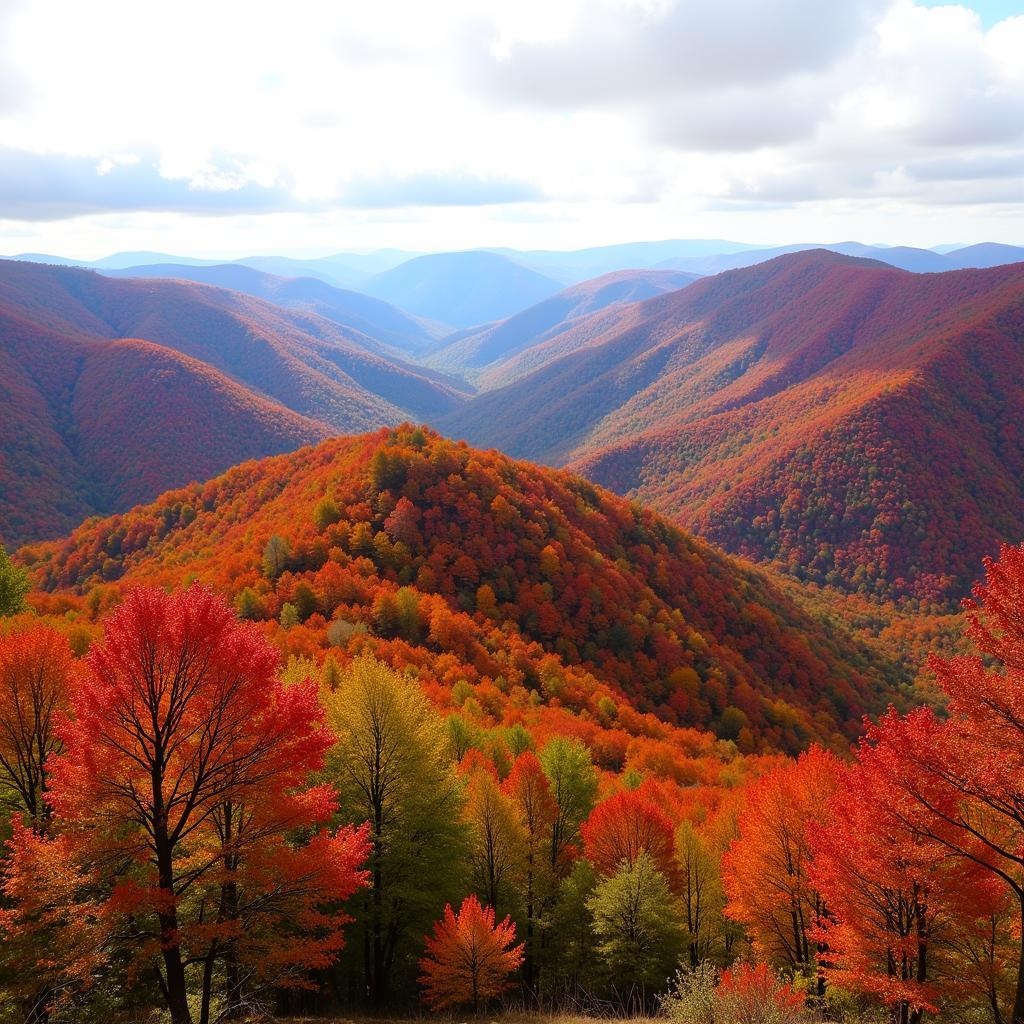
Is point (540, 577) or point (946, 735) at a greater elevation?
point (946, 735)

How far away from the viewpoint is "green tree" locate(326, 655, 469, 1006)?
25.0m

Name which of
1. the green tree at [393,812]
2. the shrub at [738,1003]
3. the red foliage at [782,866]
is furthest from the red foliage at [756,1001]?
the green tree at [393,812]

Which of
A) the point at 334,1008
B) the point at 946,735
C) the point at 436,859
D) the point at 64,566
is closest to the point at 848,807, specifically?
the point at 946,735

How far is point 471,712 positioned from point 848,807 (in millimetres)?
34692

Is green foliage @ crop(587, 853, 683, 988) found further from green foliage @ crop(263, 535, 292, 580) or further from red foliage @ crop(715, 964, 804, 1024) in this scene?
green foliage @ crop(263, 535, 292, 580)

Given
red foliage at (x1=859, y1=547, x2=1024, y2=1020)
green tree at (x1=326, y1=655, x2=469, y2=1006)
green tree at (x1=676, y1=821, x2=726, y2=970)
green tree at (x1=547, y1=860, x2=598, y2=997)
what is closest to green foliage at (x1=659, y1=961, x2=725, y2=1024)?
red foliage at (x1=859, y1=547, x2=1024, y2=1020)

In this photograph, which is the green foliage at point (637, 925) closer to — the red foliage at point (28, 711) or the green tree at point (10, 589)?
the red foliage at point (28, 711)

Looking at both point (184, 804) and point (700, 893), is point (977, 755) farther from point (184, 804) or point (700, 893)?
point (184, 804)

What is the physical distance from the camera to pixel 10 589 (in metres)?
53.2

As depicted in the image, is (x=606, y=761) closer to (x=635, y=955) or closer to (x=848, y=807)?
(x=635, y=955)

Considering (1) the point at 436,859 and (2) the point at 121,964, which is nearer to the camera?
(2) the point at 121,964

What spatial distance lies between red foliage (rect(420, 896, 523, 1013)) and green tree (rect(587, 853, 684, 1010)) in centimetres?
598

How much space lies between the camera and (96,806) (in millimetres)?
16344

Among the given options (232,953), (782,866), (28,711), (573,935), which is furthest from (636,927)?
(28,711)
